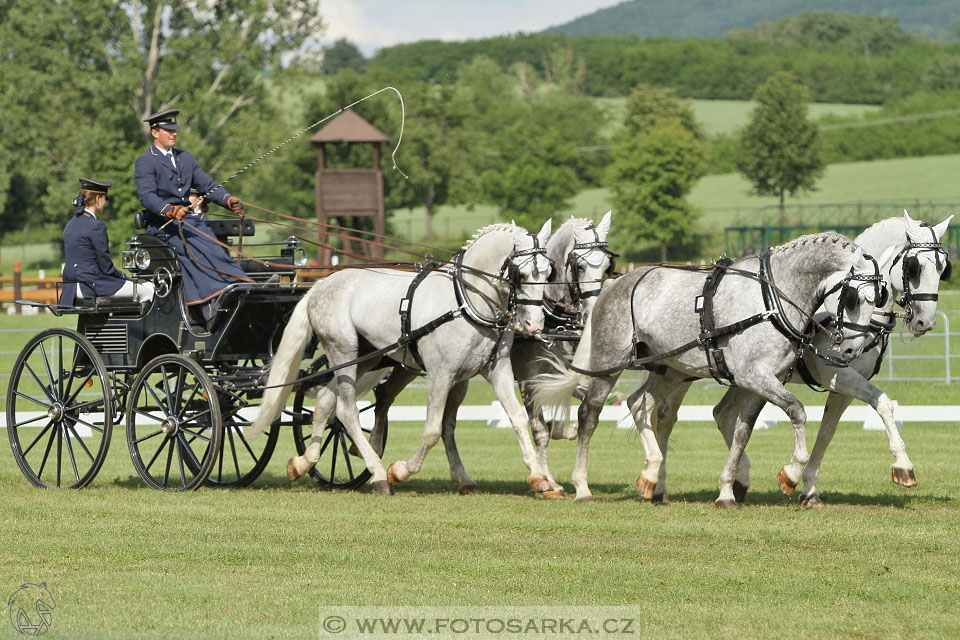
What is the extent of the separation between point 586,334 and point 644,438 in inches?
35.5

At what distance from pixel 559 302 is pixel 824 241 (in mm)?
2239

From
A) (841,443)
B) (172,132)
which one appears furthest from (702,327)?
(841,443)

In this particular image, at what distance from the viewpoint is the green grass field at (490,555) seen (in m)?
5.89

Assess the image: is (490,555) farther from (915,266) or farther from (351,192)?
(351,192)

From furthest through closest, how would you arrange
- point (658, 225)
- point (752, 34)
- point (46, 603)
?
point (752, 34), point (658, 225), point (46, 603)

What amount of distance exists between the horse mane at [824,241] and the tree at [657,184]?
50763 millimetres

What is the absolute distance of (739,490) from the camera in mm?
9734

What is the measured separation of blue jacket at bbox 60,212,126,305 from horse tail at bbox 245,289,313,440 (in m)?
1.48

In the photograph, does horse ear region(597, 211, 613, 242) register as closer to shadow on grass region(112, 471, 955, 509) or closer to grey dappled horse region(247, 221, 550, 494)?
grey dappled horse region(247, 221, 550, 494)

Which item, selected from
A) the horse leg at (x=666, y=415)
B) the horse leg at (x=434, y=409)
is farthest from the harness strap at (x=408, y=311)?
the horse leg at (x=666, y=415)

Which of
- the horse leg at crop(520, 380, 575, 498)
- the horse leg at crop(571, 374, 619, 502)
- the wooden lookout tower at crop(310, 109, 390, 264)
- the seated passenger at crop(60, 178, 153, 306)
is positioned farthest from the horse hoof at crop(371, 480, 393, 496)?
the wooden lookout tower at crop(310, 109, 390, 264)

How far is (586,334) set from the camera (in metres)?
10.0

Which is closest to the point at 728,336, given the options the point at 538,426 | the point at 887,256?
the point at 887,256

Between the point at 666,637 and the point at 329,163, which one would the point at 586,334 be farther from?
the point at 329,163
